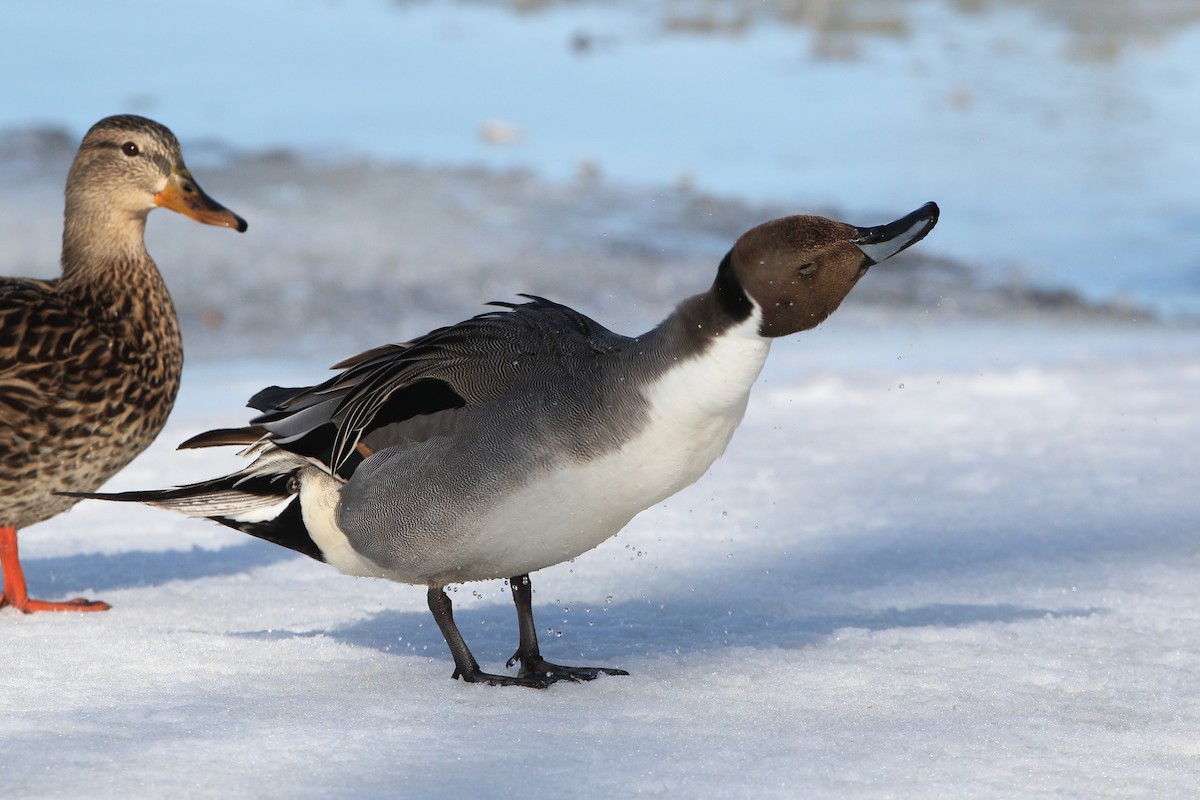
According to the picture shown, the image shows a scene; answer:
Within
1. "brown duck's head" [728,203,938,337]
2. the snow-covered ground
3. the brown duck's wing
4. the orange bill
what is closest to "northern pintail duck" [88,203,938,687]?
"brown duck's head" [728,203,938,337]

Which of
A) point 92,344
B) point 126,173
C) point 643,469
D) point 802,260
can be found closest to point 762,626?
point 643,469

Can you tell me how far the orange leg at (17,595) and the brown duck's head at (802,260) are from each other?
1804mm

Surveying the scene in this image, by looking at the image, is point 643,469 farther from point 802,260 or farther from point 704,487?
point 704,487

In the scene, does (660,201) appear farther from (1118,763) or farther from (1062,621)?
(1118,763)

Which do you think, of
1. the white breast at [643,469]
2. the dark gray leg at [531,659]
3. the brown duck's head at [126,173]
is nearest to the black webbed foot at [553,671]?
the dark gray leg at [531,659]

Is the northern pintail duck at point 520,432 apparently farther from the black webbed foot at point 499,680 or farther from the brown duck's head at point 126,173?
the brown duck's head at point 126,173

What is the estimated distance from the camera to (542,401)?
2.81 metres

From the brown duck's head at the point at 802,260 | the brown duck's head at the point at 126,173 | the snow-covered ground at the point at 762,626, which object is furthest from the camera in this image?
the brown duck's head at the point at 126,173

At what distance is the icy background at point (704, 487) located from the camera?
2549 millimetres

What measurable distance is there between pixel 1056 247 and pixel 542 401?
7.37m

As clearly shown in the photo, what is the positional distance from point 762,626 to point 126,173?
2096 mm

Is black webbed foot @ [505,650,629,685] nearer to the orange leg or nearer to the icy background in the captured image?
the icy background

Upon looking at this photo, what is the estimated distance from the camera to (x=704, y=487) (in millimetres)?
4668

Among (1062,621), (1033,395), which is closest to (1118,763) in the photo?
(1062,621)
